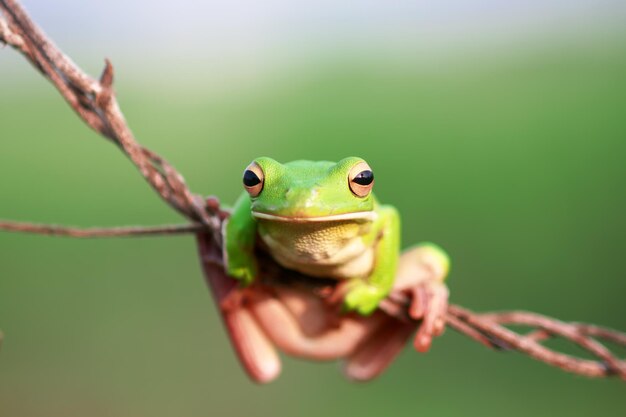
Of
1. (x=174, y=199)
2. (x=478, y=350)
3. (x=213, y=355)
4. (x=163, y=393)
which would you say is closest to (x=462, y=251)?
(x=478, y=350)

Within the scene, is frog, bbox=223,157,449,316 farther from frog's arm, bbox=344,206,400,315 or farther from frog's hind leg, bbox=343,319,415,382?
frog's hind leg, bbox=343,319,415,382

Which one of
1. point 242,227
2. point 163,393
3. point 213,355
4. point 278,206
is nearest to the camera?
point 278,206


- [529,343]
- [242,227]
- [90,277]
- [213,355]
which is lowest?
[213,355]

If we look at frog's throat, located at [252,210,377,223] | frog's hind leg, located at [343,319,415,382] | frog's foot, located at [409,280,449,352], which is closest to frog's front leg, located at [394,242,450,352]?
frog's foot, located at [409,280,449,352]

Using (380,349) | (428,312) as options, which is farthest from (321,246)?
(380,349)

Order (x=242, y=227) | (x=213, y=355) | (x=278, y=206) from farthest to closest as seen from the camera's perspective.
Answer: (x=213, y=355) < (x=242, y=227) < (x=278, y=206)

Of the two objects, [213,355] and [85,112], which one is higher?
[85,112]

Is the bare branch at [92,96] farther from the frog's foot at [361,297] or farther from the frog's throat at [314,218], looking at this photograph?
the frog's foot at [361,297]

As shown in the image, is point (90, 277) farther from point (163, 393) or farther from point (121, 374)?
point (163, 393)
